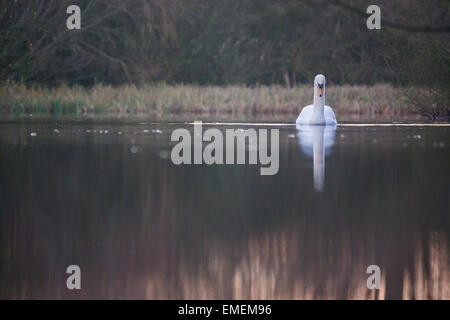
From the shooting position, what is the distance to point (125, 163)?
32.2ft

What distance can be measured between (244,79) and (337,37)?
13.8 feet

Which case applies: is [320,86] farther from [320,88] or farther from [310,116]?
[310,116]

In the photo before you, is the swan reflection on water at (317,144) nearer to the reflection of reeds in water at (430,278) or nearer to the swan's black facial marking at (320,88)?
the swan's black facial marking at (320,88)

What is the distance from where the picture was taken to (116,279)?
14.0 ft

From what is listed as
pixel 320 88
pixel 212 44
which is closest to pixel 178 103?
pixel 320 88

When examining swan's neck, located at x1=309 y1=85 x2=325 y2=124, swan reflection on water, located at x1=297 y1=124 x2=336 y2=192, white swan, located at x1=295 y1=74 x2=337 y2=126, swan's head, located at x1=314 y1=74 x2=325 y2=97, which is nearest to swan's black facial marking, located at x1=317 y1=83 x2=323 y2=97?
swan's head, located at x1=314 y1=74 x2=325 y2=97

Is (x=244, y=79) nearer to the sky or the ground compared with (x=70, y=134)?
nearer to the sky

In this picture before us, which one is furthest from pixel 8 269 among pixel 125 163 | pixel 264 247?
pixel 125 163

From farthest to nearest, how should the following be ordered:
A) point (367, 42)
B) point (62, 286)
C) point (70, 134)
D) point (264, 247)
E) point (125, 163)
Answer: point (367, 42)
point (70, 134)
point (125, 163)
point (264, 247)
point (62, 286)

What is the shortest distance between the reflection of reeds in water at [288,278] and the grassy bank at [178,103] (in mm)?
20480
